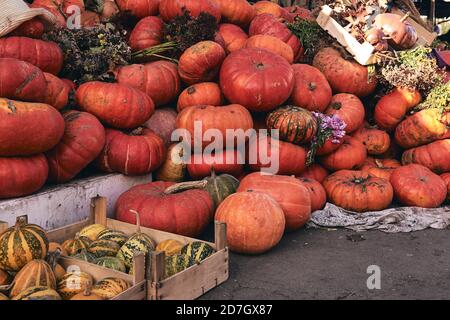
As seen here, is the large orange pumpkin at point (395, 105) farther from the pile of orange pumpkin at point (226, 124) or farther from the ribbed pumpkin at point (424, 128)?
the ribbed pumpkin at point (424, 128)

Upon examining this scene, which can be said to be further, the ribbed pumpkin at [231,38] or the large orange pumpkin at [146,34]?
the ribbed pumpkin at [231,38]

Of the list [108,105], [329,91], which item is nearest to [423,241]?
[329,91]

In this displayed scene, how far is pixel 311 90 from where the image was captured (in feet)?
18.5

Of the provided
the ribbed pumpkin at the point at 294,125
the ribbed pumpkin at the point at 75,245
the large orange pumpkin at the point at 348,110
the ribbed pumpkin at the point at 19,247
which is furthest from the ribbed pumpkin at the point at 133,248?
the large orange pumpkin at the point at 348,110

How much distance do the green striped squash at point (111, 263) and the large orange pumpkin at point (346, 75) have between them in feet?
12.8

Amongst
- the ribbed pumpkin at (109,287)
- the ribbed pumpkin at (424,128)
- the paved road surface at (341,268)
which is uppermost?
the ribbed pumpkin at (424,128)

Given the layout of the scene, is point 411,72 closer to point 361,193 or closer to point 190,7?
point 361,193

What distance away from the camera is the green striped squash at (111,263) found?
3.20m

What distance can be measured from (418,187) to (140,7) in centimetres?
385

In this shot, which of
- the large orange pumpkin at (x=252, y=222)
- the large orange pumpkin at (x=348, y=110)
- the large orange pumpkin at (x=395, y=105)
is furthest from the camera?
Result: the large orange pumpkin at (x=395, y=105)

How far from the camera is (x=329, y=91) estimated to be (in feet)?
18.9

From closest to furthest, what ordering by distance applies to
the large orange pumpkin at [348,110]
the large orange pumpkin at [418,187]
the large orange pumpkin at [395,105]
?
1. the large orange pumpkin at [418,187]
2. the large orange pumpkin at [348,110]
3. the large orange pumpkin at [395,105]

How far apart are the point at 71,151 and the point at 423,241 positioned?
3.16 m

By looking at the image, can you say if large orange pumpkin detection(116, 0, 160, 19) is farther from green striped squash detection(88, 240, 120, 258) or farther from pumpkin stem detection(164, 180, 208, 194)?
green striped squash detection(88, 240, 120, 258)
